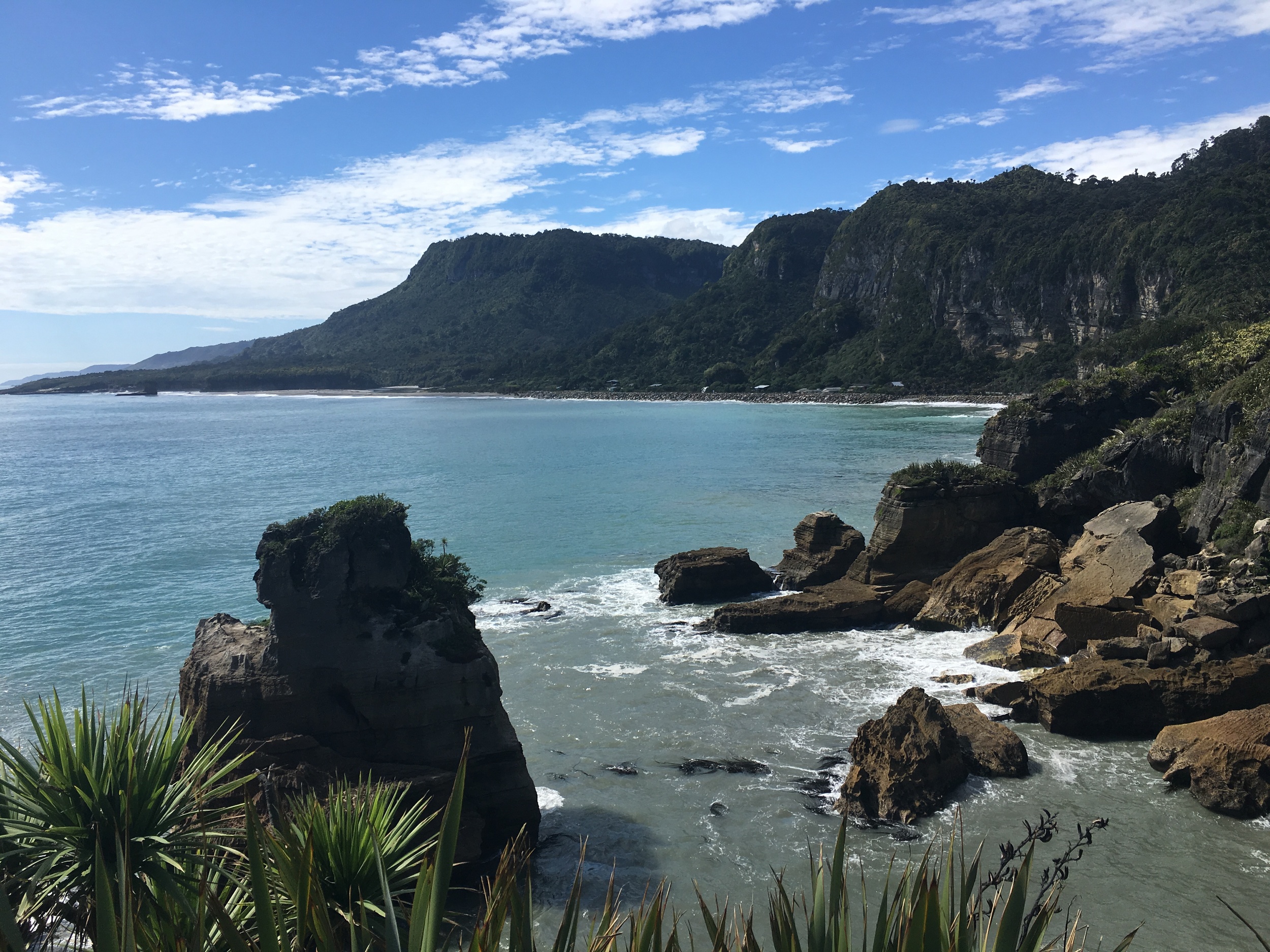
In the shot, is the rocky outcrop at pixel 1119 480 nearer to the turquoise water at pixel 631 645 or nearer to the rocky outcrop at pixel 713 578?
the turquoise water at pixel 631 645

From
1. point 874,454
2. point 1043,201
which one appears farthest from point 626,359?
point 874,454

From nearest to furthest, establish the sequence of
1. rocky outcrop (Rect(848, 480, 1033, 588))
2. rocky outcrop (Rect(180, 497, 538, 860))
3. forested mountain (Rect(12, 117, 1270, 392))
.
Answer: rocky outcrop (Rect(180, 497, 538, 860)) → rocky outcrop (Rect(848, 480, 1033, 588)) → forested mountain (Rect(12, 117, 1270, 392))

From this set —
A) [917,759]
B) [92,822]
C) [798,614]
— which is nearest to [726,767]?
[917,759]

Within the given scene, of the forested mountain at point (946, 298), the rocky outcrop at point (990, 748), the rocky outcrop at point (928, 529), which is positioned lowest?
the rocky outcrop at point (990, 748)

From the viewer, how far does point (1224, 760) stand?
39.5 feet

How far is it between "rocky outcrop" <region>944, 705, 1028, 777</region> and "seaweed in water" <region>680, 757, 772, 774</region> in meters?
2.97

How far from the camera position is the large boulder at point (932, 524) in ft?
75.3

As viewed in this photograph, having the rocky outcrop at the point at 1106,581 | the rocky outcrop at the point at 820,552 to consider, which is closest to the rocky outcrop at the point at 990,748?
the rocky outcrop at the point at 1106,581

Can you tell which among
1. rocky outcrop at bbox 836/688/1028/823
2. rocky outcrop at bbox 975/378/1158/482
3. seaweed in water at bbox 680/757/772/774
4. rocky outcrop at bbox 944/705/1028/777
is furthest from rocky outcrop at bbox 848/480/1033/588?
seaweed in water at bbox 680/757/772/774

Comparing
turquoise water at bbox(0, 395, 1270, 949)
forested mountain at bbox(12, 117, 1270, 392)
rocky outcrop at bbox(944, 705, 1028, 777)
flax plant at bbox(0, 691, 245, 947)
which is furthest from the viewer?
forested mountain at bbox(12, 117, 1270, 392)

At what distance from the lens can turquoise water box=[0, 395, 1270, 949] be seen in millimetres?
11367

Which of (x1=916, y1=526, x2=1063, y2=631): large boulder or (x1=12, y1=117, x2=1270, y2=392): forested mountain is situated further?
(x1=12, y1=117, x2=1270, y2=392): forested mountain

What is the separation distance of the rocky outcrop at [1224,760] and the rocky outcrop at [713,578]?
39.9 feet

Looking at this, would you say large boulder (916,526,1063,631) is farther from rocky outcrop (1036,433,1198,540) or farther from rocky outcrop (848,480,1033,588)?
rocky outcrop (1036,433,1198,540)
